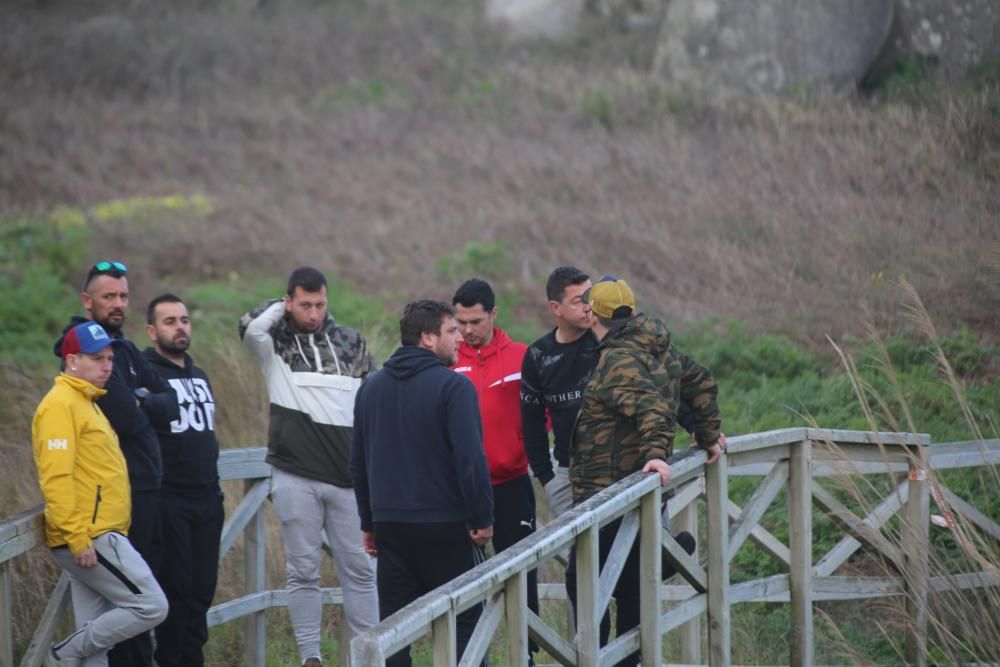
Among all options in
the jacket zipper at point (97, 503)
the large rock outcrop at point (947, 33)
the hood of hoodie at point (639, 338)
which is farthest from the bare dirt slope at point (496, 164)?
the jacket zipper at point (97, 503)

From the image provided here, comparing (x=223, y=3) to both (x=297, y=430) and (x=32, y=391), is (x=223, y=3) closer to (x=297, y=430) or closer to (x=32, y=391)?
(x=32, y=391)

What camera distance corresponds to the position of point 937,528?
807cm

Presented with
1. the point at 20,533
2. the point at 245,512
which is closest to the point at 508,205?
the point at 245,512

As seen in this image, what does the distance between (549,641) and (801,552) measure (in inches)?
85.6

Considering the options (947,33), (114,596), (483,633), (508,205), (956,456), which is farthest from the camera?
(947,33)

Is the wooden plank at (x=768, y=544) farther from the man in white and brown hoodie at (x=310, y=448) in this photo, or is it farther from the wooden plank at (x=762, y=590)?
the man in white and brown hoodie at (x=310, y=448)

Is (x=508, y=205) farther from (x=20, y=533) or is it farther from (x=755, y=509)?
(x=20, y=533)

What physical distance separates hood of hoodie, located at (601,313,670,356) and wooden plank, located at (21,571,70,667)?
249 centimetres

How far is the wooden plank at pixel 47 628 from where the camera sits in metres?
5.23

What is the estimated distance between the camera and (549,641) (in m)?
4.55

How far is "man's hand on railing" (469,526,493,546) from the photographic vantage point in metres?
4.84

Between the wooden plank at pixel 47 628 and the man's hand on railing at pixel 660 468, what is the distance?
8.11 feet

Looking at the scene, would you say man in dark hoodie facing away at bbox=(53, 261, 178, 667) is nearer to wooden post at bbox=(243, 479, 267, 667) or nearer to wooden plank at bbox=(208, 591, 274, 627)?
wooden plank at bbox=(208, 591, 274, 627)

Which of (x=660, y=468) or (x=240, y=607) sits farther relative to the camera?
(x=240, y=607)
